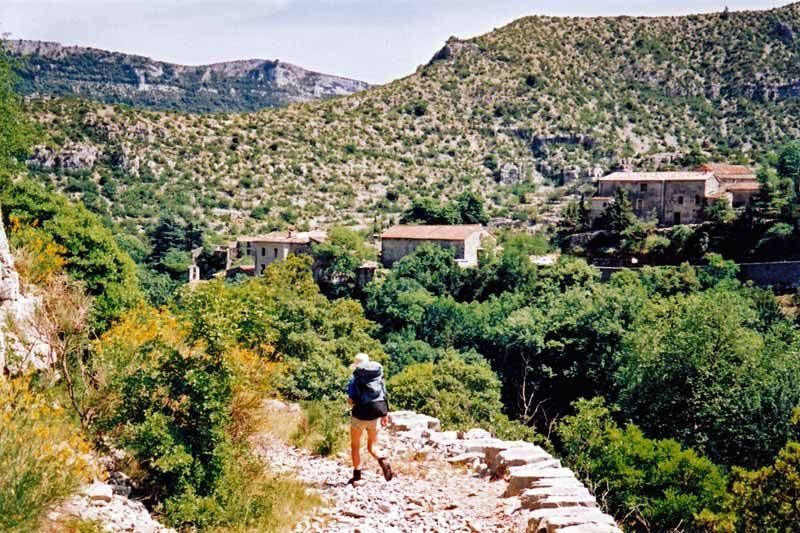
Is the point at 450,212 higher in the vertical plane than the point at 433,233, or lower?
higher

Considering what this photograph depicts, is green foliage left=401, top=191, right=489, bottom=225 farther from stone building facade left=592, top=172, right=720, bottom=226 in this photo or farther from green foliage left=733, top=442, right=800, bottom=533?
green foliage left=733, top=442, right=800, bottom=533

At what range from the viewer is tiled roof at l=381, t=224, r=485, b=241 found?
2063 inches

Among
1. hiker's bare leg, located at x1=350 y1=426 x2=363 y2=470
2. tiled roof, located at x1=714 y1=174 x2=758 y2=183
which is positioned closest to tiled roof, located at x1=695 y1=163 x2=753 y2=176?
tiled roof, located at x1=714 y1=174 x2=758 y2=183

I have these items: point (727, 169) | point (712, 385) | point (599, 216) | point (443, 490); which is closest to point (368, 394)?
point (443, 490)

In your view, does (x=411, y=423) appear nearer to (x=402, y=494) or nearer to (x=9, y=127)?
(x=402, y=494)

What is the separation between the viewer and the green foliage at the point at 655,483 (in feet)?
48.1

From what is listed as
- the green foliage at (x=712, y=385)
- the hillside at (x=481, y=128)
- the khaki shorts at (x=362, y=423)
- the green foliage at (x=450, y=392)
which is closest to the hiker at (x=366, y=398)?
the khaki shorts at (x=362, y=423)

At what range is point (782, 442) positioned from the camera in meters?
19.8

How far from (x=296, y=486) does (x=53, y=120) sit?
73.2 m

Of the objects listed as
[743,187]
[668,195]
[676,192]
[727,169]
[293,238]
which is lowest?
[293,238]

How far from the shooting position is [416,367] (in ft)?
86.6

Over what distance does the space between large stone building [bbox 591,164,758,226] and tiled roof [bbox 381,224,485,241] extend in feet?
32.1

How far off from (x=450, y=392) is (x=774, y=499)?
12.4m

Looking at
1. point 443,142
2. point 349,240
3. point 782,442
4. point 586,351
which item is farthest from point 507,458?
point 443,142
